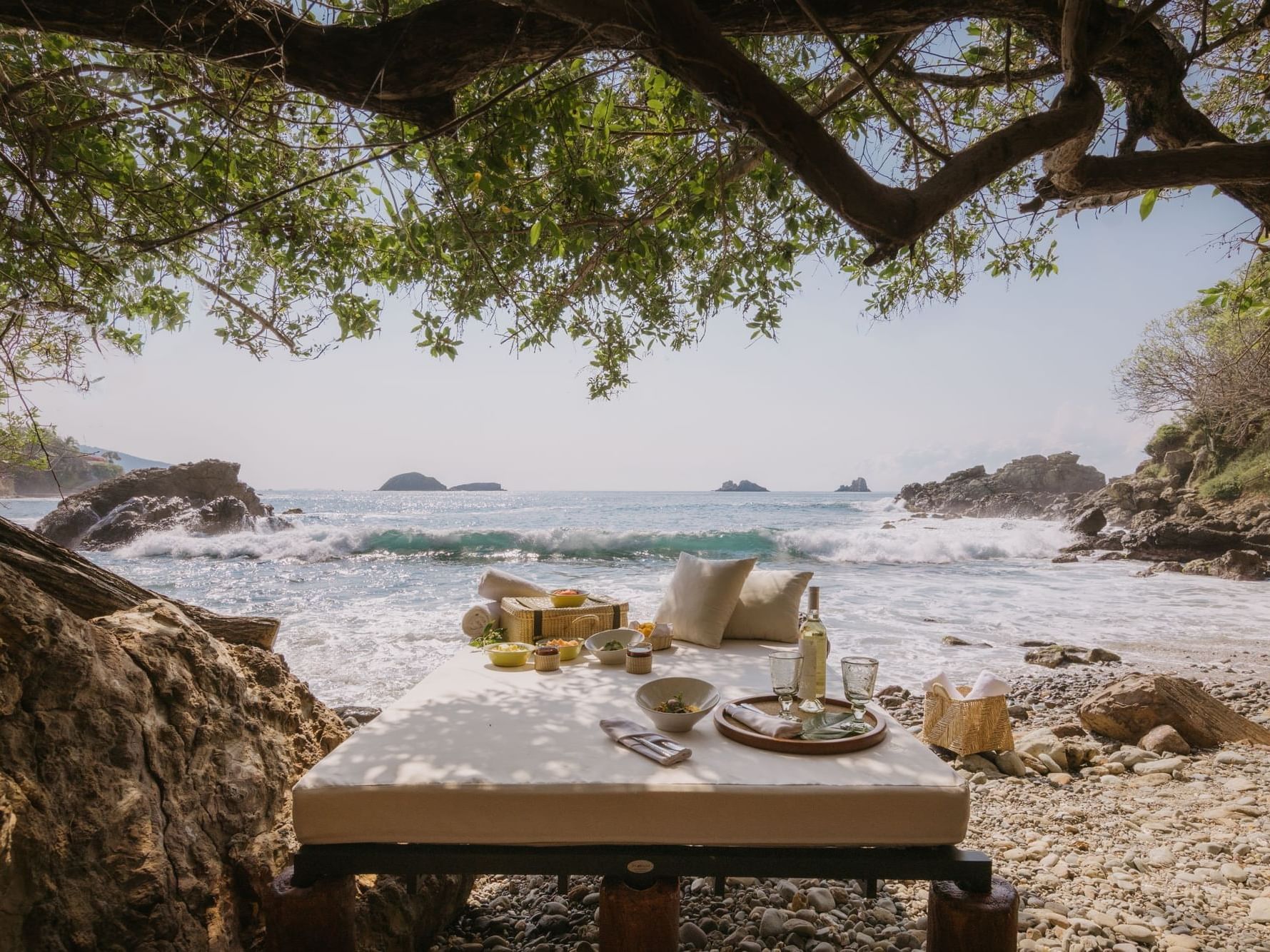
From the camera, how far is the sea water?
23.4 ft

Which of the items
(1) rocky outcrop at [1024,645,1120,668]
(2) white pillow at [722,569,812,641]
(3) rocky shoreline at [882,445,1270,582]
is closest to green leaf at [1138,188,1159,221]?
(2) white pillow at [722,569,812,641]

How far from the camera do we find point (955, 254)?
3.84 meters

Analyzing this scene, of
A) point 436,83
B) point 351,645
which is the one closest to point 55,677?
point 436,83

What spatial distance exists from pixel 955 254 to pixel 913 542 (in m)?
13.4

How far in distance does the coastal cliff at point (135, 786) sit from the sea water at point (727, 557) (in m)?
3.43

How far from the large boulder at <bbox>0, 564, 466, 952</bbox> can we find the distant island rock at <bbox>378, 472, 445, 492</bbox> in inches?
1722

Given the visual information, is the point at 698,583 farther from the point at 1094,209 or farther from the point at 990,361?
the point at 990,361

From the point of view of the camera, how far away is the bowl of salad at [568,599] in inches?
160

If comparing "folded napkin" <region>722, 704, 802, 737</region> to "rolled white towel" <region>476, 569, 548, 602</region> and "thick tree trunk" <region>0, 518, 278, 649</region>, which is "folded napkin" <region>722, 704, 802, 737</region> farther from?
"rolled white towel" <region>476, 569, 548, 602</region>

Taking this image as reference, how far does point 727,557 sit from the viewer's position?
1623cm

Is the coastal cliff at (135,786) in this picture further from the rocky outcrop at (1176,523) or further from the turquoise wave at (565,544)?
the rocky outcrop at (1176,523)

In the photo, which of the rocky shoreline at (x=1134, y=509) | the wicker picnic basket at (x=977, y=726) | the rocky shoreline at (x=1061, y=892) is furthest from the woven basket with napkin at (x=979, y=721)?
the rocky shoreline at (x=1134, y=509)

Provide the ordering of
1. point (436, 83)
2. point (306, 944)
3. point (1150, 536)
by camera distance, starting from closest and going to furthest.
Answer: point (306, 944) → point (436, 83) → point (1150, 536)

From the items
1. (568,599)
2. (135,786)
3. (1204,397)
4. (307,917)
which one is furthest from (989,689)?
(1204,397)
